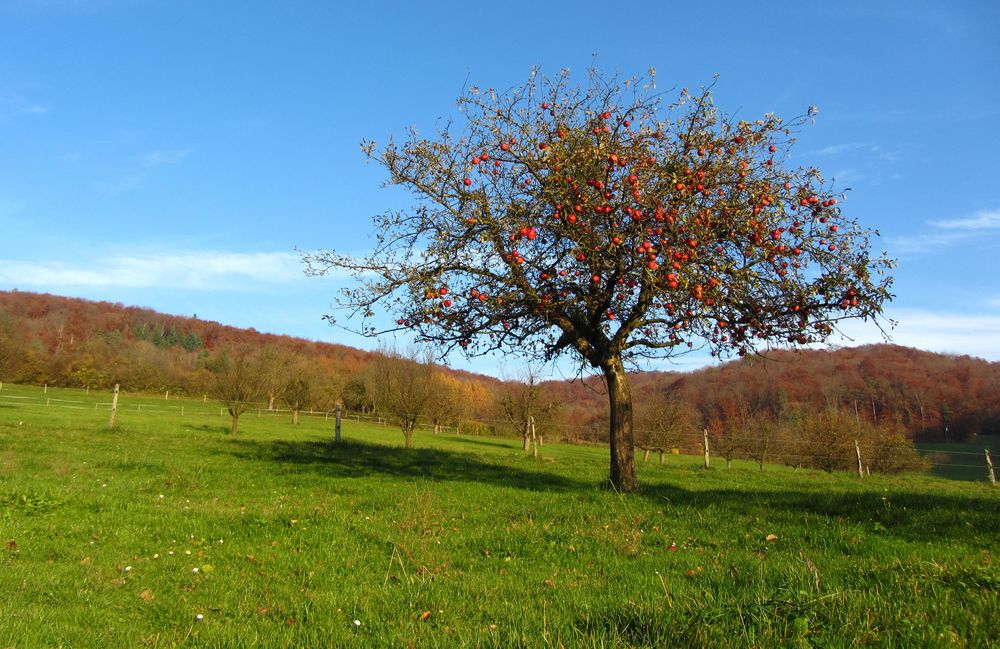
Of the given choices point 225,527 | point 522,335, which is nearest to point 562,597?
point 225,527

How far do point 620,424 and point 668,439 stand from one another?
3431 centimetres

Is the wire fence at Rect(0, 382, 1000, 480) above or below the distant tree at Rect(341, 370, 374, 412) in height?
below

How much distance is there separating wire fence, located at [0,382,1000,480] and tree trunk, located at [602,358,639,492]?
2439 centimetres

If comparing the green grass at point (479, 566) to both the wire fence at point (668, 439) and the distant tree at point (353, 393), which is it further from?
the distant tree at point (353, 393)

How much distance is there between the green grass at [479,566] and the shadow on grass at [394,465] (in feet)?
5.06

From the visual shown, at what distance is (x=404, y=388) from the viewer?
3550 cm

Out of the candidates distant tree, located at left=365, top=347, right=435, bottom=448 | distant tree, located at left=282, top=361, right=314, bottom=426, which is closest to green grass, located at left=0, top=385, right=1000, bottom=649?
distant tree, located at left=365, top=347, right=435, bottom=448

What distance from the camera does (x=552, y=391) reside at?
55688 millimetres

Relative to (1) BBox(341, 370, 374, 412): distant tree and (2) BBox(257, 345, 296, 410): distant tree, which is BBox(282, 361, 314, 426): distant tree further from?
(1) BBox(341, 370, 374, 412): distant tree

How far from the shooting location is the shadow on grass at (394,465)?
49.4ft

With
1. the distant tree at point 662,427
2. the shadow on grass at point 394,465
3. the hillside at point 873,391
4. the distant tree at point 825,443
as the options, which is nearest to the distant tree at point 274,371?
the shadow on grass at point 394,465

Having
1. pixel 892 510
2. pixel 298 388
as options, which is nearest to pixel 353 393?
pixel 298 388

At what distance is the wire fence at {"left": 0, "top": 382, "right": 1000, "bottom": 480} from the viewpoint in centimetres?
4288

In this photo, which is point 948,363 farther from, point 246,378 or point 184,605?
point 184,605
